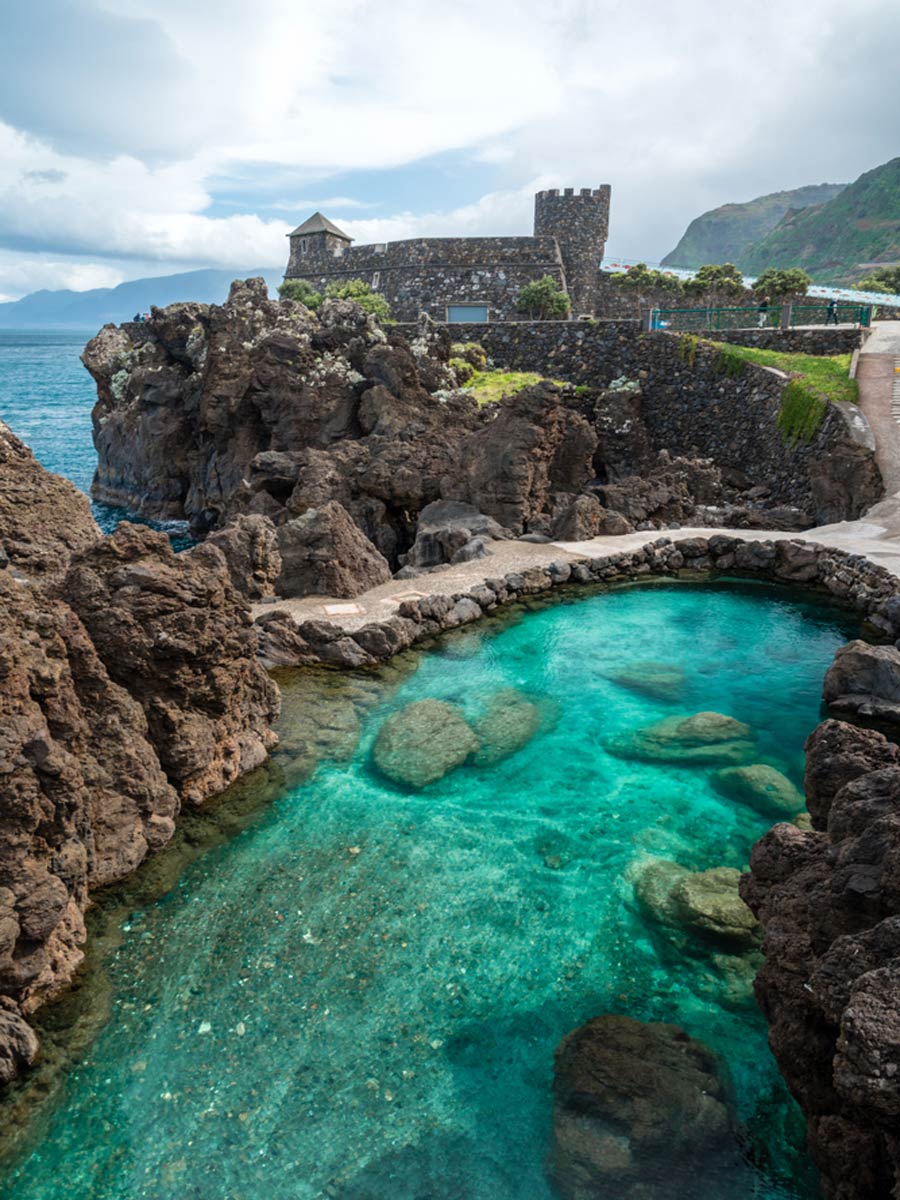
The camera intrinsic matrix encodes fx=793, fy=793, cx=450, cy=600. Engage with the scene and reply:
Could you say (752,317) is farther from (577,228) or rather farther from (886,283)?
(886,283)

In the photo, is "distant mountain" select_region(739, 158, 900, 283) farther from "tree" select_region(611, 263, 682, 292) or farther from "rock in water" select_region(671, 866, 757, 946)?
"rock in water" select_region(671, 866, 757, 946)

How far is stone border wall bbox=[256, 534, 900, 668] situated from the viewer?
15531 millimetres

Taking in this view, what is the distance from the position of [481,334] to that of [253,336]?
1199 cm

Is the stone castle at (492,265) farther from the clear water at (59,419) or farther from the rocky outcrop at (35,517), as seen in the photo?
the rocky outcrop at (35,517)

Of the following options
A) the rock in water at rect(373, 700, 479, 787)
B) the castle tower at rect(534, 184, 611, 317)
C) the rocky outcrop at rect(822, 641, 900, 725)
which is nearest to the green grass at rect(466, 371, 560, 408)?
the castle tower at rect(534, 184, 611, 317)

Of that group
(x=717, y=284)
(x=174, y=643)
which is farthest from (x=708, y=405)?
(x=174, y=643)

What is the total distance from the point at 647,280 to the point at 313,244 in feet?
76.7

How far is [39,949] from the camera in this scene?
7.32m

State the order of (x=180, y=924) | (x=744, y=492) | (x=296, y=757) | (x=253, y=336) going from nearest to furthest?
(x=180, y=924) → (x=296, y=757) → (x=744, y=492) → (x=253, y=336)

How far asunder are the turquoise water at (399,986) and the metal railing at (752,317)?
26567 mm

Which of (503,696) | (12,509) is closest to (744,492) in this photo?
(503,696)

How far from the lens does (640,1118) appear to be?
6117 millimetres

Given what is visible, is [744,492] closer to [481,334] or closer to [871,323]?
[871,323]

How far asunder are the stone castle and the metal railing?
1332cm
